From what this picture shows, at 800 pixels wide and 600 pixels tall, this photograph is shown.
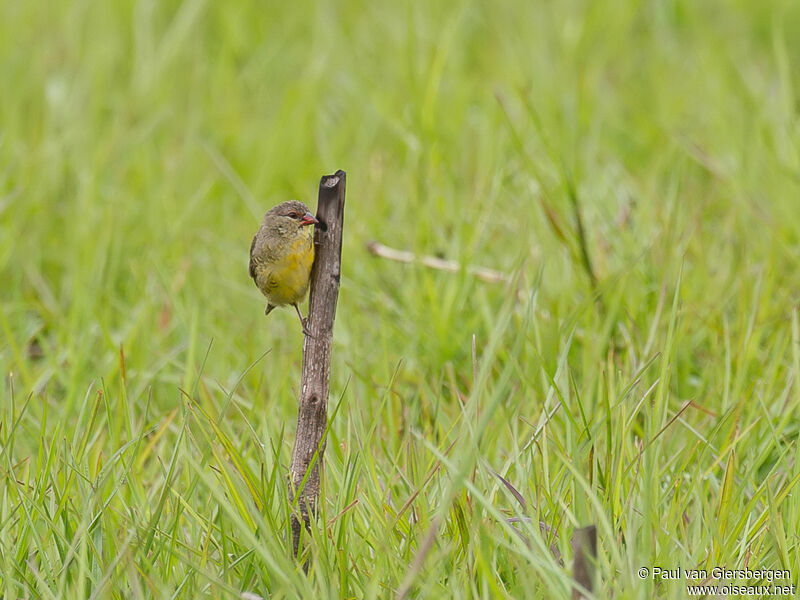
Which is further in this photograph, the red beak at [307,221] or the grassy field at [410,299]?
the red beak at [307,221]

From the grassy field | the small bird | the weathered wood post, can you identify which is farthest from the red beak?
the grassy field

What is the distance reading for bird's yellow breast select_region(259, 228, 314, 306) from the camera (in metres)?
2.45

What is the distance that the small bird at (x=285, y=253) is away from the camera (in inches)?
97.1

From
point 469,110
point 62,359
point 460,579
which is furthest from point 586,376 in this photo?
point 469,110

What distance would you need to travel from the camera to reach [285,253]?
2520 mm

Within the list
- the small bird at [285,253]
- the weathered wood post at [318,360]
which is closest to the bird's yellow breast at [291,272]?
the small bird at [285,253]

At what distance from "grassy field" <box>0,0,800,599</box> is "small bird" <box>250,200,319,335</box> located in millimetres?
290

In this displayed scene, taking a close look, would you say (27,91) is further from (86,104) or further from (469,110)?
(469,110)

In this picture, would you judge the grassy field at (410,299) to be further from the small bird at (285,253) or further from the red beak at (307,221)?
the red beak at (307,221)

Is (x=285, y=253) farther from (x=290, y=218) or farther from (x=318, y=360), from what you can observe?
(x=318, y=360)

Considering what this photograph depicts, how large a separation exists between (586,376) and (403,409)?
0.57 m

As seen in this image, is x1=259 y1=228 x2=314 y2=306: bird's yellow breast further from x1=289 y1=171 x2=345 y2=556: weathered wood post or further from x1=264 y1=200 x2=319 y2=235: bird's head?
x1=289 y1=171 x2=345 y2=556: weathered wood post

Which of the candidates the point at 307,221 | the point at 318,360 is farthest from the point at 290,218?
the point at 318,360

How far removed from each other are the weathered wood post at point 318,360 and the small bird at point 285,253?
0.14 meters
